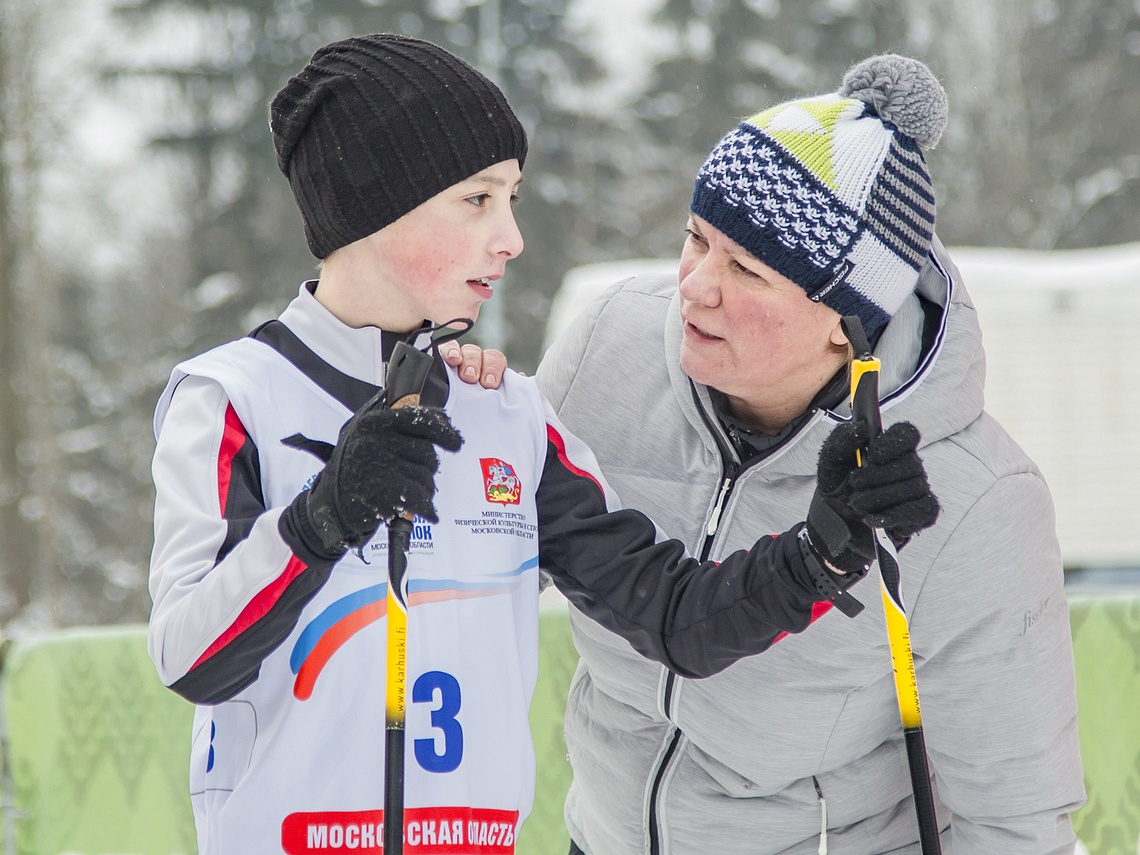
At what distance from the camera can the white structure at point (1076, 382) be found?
7.11 meters

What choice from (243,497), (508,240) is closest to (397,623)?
(243,497)

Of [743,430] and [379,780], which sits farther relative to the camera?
[743,430]

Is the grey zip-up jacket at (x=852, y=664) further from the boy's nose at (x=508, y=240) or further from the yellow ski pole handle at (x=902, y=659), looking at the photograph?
the boy's nose at (x=508, y=240)

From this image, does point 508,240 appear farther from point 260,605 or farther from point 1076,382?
point 1076,382

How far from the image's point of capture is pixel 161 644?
5.39ft

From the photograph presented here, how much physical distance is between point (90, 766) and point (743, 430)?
296 centimetres

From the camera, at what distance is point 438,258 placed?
1.98 m

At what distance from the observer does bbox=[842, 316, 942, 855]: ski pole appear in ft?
5.90

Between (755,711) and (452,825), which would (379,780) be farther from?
(755,711)

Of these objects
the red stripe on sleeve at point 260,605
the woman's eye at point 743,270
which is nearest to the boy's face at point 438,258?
the woman's eye at point 743,270

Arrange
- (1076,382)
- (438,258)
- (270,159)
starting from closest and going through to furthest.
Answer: (438,258)
(1076,382)
(270,159)

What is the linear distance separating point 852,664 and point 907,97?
1005 mm

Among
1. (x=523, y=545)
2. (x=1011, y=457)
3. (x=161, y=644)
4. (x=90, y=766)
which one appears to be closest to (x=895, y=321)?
(x=1011, y=457)

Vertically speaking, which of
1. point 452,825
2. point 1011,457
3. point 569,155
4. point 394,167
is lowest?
point 452,825
